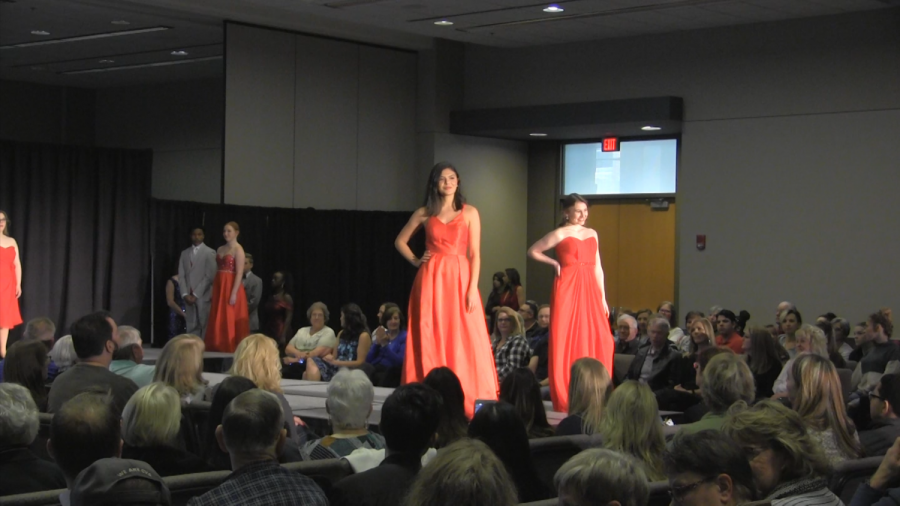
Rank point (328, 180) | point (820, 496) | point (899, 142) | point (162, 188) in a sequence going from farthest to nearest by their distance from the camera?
point (162, 188), point (328, 180), point (899, 142), point (820, 496)

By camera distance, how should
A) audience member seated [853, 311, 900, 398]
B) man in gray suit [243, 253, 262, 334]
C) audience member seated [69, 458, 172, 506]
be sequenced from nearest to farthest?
audience member seated [69, 458, 172, 506]
audience member seated [853, 311, 900, 398]
man in gray suit [243, 253, 262, 334]

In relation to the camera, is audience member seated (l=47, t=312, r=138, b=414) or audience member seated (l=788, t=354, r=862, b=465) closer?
audience member seated (l=788, t=354, r=862, b=465)

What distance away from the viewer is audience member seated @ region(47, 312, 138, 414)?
4250 mm

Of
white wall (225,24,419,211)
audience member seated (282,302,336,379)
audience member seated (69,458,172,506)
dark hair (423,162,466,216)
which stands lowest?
audience member seated (282,302,336,379)

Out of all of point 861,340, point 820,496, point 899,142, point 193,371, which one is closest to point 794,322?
point 861,340

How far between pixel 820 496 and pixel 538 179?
470 inches

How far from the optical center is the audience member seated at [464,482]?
1865 mm

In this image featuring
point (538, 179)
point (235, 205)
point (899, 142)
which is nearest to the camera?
point (899, 142)

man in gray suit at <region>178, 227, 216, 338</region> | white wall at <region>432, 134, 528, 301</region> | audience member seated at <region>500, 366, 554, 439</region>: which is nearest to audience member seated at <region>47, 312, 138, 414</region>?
audience member seated at <region>500, 366, 554, 439</region>

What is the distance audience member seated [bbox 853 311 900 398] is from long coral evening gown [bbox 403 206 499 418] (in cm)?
221

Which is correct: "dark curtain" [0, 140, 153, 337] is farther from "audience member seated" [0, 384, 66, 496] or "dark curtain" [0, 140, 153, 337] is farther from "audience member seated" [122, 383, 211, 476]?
"audience member seated" [0, 384, 66, 496]

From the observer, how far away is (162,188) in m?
15.8

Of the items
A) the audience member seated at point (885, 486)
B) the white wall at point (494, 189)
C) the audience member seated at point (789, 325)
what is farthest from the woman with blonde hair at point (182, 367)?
the white wall at point (494, 189)

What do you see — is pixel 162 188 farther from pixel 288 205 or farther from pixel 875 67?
pixel 875 67
